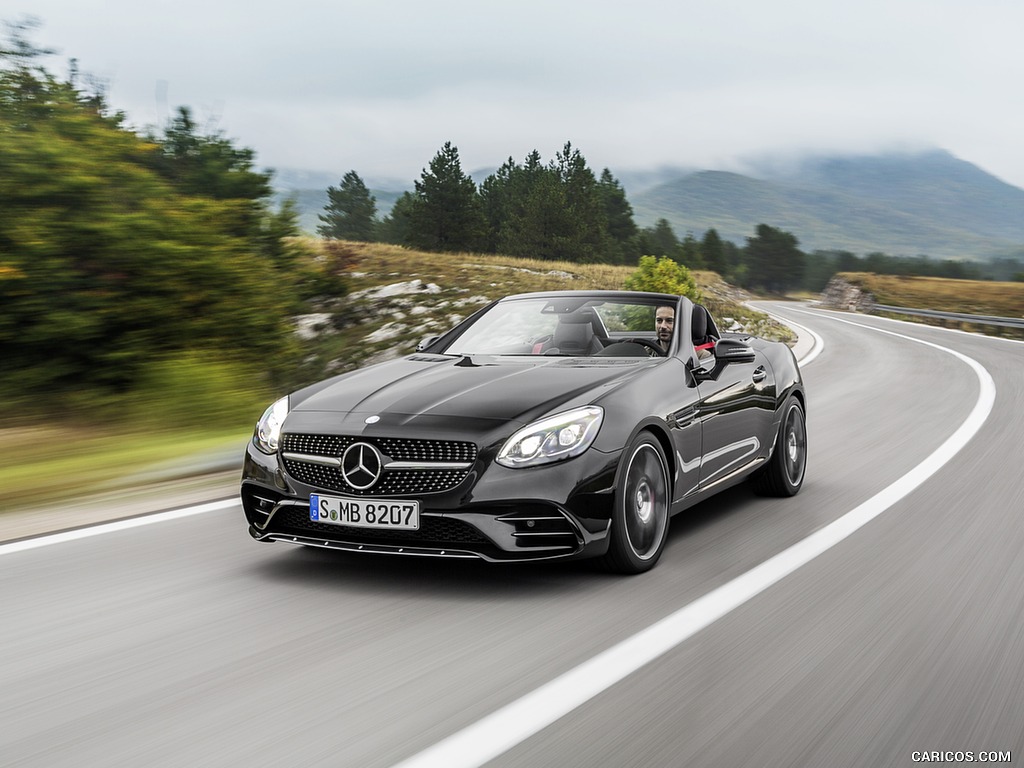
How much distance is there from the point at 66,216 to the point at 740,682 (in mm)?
8351

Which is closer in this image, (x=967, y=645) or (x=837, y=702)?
(x=837, y=702)

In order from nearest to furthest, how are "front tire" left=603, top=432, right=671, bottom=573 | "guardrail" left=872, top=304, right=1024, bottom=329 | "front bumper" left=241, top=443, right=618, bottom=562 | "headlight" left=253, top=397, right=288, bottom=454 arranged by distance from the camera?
1. "front bumper" left=241, top=443, right=618, bottom=562
2. "front tire" left=603, top=432, right=671, bottom=573
3. "headlight" left=253, top=397, right=288, bottom=454
4. "guardrail" left=872, top=304, right=1024, bottom=329

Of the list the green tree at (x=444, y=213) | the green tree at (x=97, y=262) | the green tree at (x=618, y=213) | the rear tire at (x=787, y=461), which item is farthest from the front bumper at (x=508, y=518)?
the green tree at (x=618, y=213)

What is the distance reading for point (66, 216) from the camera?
9.98 metres

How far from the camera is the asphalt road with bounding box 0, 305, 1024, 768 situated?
315cm

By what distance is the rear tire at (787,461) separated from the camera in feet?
23.5

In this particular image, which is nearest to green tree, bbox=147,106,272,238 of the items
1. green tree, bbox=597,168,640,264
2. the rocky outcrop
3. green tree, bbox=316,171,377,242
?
the rocky outcrop

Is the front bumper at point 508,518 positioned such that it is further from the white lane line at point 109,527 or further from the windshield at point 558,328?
the white lane line at point 109,527

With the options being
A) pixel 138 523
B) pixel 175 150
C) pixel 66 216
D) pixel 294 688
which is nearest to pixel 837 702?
pixel 294 688

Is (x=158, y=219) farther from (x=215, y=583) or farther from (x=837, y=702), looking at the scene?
(x=837, y=702)

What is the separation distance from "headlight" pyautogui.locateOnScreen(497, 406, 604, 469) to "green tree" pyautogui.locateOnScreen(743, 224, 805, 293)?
15211 cm

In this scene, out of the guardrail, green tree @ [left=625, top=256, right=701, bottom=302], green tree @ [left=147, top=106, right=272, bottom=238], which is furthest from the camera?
the guardrail

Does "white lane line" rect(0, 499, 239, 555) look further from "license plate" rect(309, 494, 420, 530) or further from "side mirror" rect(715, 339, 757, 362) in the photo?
"side mirror" rect(715, 339, 757, 362)

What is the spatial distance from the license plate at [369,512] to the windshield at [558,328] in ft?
6.02
